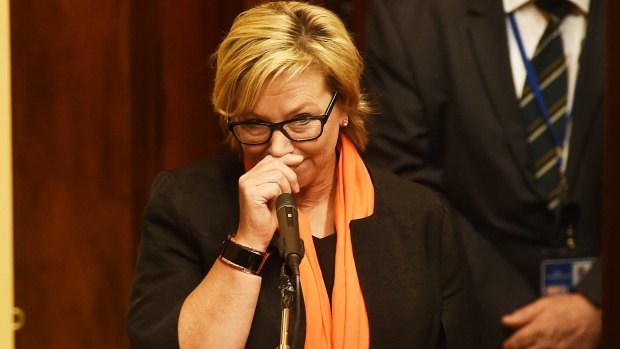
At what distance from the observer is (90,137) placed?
2.83 m

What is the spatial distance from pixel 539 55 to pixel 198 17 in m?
0.92

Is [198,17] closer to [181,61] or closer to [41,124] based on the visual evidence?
[181,61]

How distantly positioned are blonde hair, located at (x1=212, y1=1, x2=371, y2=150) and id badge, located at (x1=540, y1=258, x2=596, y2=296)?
0.74 meters

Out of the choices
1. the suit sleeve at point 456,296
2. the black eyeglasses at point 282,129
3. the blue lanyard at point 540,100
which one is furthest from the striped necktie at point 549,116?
the black eyeglasses at point 282,129

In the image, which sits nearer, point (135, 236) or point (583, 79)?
point (583, 79)

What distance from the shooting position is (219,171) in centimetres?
217

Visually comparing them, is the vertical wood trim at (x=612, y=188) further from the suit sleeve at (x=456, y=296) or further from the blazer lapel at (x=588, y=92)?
the blazer lapel at (x=588, y=92)

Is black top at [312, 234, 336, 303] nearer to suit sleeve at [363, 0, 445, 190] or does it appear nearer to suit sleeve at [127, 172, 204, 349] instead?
suit sleeve at [127, 172, 204, 349]

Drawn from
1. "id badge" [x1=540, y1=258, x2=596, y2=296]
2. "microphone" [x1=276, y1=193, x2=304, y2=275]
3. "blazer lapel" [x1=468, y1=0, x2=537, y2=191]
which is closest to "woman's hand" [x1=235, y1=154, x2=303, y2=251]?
"microphone" [x1=276, y1=193, x2=304, y2=275]

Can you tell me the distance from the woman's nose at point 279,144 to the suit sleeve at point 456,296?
0.41 metres

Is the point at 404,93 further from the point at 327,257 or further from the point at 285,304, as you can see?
the point at 285,304

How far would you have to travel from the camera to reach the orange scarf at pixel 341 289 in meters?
2.00

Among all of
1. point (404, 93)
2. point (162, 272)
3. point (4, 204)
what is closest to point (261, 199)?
point (162, 272)

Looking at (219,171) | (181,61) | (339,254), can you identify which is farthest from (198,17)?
(339,254)
